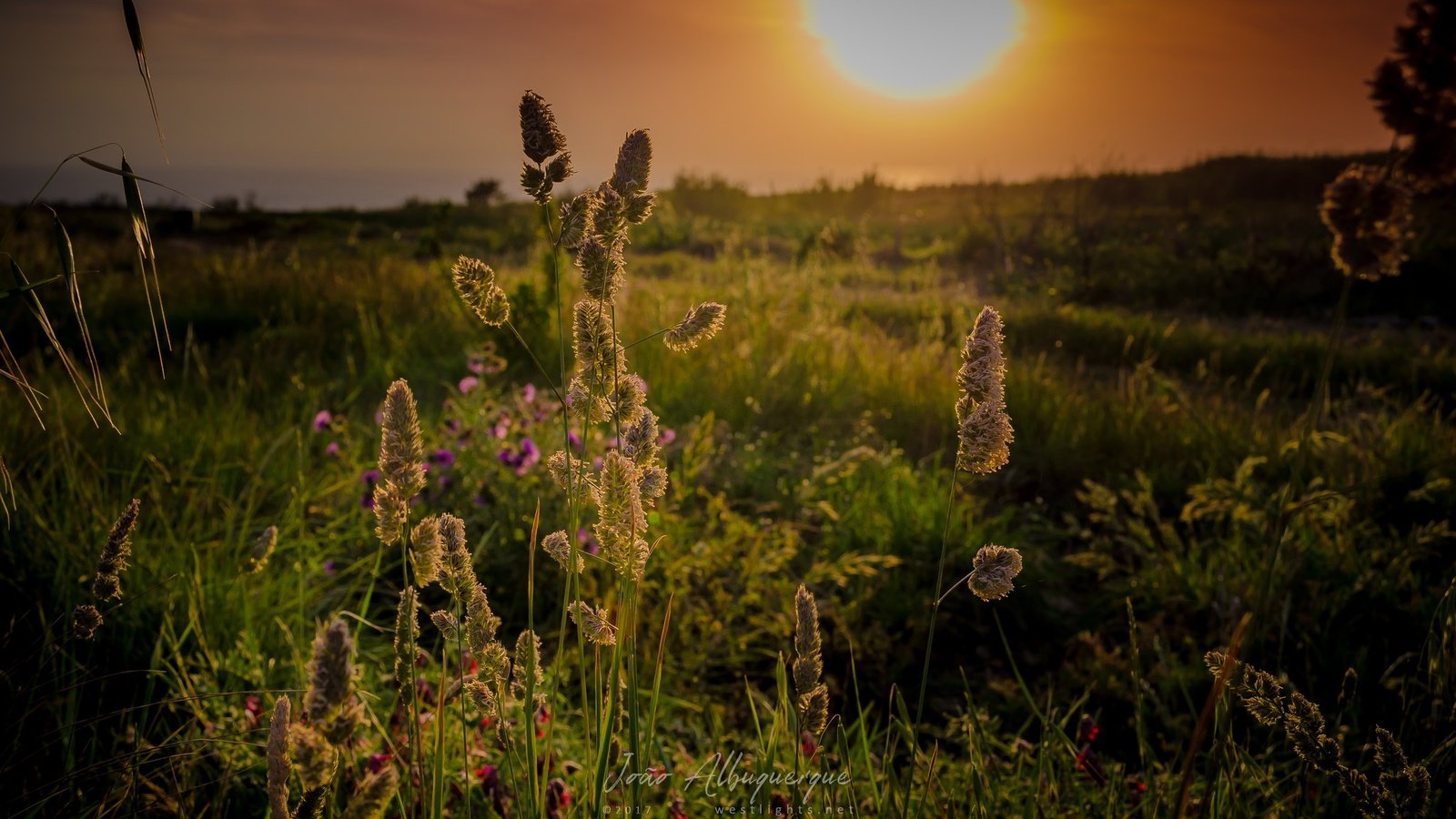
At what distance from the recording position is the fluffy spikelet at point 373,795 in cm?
70

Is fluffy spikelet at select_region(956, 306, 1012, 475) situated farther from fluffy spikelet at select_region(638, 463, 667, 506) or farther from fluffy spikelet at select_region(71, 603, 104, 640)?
fluffy spikelet at select_region(71, 603, 104, 640)

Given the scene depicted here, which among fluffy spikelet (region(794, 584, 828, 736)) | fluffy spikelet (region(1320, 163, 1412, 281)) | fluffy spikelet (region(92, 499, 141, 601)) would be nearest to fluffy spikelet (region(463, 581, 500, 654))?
fluffy spikelet (region(794, 584, 828, 736))

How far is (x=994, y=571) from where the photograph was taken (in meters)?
1.02

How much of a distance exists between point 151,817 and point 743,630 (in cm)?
194

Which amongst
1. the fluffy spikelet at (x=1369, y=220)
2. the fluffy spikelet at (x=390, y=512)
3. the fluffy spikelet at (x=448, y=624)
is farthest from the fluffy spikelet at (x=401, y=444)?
the fluffy spikelet at (x=1369, y=220)

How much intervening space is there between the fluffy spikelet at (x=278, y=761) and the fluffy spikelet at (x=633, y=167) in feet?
2.13

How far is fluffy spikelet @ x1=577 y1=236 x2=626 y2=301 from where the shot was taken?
95 cm

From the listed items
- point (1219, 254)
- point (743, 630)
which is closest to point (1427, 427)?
point (743, 630)

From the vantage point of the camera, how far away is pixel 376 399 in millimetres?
5551

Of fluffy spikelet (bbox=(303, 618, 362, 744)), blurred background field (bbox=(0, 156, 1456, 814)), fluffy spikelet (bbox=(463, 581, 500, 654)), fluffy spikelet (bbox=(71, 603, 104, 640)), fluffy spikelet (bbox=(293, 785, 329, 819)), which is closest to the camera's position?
fluffy spikelet (bbox=(303, 618, 362, 744))

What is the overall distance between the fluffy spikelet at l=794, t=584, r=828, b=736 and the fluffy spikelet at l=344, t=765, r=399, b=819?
0.47 meters

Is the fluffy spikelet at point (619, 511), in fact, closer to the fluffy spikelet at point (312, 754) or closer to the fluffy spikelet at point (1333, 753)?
the fluffy spikelet at point (312, 754)

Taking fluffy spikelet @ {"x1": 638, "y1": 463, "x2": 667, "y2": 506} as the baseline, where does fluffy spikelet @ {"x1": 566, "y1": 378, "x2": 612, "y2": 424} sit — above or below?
above

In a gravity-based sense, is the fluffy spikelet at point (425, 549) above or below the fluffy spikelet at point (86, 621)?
above
